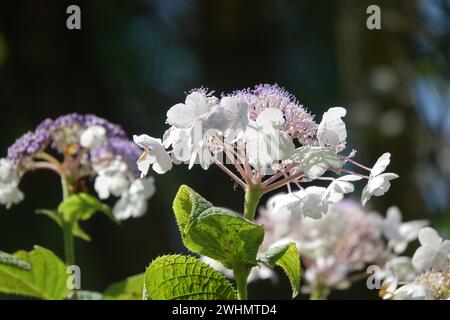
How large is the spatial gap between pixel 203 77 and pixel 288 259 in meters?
4.29

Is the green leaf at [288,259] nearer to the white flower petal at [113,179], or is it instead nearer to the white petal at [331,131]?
the white petal at [331,131]

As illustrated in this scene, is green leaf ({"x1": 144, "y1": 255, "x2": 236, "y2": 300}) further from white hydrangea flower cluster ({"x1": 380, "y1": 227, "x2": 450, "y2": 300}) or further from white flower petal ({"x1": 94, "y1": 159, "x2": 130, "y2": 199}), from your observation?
white flower petal ({"x1": 94, "y1": 159, "x2": 130, "y2": 199})

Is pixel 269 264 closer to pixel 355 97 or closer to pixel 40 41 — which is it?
pixel 355 97

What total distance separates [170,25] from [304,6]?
3.92ft

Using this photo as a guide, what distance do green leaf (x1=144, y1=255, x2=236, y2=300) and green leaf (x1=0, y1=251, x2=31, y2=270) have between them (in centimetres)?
24

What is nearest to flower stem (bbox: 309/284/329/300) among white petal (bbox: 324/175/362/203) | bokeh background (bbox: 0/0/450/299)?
white petal (bbox: 324/175/362/203)

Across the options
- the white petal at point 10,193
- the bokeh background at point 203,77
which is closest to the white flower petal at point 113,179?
the white petal at point 10,193

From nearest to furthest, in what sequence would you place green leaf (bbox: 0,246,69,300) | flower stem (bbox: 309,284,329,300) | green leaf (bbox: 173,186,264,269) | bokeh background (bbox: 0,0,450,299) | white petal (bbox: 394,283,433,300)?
1. green leaf (bbox: 173,186,264,269)
2. white petal (bbox: 394,283,433,300)
3. green leaf (bbox: 0,246,69,300)
4. flower stem (bbox: 309,284,329,300)
5. bokeh background (bbox: 0,0,450,299)

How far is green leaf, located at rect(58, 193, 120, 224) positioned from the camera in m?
1.23

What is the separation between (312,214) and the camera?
913mm

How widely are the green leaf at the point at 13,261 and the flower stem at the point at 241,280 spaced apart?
33 cm

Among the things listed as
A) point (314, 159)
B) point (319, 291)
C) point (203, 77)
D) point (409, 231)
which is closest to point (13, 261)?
point (314, 159)

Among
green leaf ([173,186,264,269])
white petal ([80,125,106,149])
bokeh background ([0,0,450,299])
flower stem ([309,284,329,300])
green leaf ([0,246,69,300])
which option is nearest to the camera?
green leaf ([173,186,264,269])
